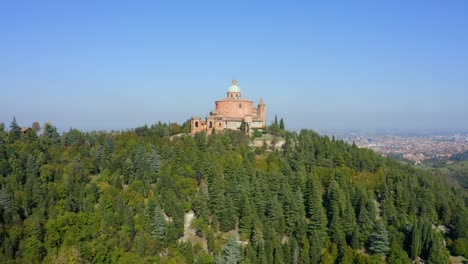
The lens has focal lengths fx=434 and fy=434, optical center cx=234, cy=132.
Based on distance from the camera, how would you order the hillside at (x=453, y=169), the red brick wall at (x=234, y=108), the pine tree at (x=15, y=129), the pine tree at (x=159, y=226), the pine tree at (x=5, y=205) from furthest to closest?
1. the hillside at (x=453, y=169)
2. the red brick wall at (x=234, y=108)
3. the pine tree at (x=15, y=129)
4. the pine tree at (x=5, y=205)
5. the pine tree at (x=159, y=226)

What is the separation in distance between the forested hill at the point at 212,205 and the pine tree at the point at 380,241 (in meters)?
0.10

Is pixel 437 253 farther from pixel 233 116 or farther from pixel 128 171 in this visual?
pixel 233 116

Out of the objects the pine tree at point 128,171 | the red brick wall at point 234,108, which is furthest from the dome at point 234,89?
the pine tree at point 128,171

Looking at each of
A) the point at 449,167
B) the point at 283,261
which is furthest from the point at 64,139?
the point at 449,167

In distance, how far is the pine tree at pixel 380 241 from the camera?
40.9 metres

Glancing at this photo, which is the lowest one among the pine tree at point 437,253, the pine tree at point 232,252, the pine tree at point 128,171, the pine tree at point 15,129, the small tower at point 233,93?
the pine tree at point 437,253

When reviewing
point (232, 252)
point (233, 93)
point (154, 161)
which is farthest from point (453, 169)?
point (232, 252)

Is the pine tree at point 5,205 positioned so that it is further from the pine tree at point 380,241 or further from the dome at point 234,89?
the dome at point 234,89

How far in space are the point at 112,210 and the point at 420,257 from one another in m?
29.9

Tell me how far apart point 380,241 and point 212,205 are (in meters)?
16.5

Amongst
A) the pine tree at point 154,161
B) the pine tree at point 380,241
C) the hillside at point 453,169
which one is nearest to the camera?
the pine tree at point 380,241

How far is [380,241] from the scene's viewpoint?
41.1 m

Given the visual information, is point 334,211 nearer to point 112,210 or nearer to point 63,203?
point 112,210

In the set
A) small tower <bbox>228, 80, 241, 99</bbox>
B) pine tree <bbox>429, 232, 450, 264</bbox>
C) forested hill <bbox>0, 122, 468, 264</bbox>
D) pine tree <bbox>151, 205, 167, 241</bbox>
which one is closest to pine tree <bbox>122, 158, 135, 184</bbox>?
forested hill <bbox>0, 122, 468, 264</bbox>
